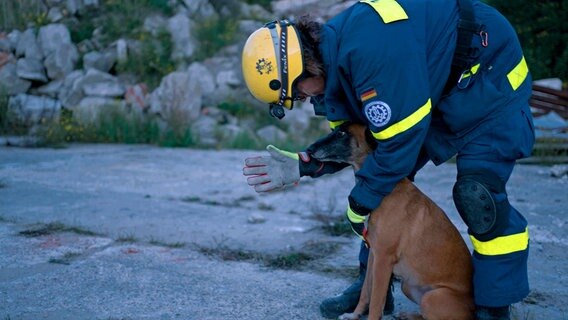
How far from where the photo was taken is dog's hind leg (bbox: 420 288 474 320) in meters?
2.96

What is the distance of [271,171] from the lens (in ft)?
10.5

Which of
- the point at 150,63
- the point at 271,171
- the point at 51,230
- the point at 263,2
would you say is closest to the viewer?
the point at 271,171

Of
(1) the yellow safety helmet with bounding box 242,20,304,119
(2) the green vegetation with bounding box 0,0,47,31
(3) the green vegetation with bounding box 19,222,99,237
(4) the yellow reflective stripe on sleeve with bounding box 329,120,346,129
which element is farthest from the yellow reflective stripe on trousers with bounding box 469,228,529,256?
(2) the green vegetation with bounding box 0,0,47,31

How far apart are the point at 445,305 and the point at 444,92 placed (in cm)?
103

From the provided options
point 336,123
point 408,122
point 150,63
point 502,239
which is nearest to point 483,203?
point 502,239

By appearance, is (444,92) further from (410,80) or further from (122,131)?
(122,131)

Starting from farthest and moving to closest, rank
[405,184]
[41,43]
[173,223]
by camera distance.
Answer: [41,43]
[173,223]
[405,184]

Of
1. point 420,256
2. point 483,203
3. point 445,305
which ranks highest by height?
point 483,203

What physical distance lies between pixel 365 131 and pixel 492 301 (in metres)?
1.04

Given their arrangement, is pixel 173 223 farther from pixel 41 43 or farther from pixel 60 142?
pixel 41 43

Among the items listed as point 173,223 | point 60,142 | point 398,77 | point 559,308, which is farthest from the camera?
point 60,142

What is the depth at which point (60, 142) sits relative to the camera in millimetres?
9852

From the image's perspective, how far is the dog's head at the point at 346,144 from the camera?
10.6 feet

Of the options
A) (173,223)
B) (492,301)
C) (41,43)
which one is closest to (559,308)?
(492,301)
